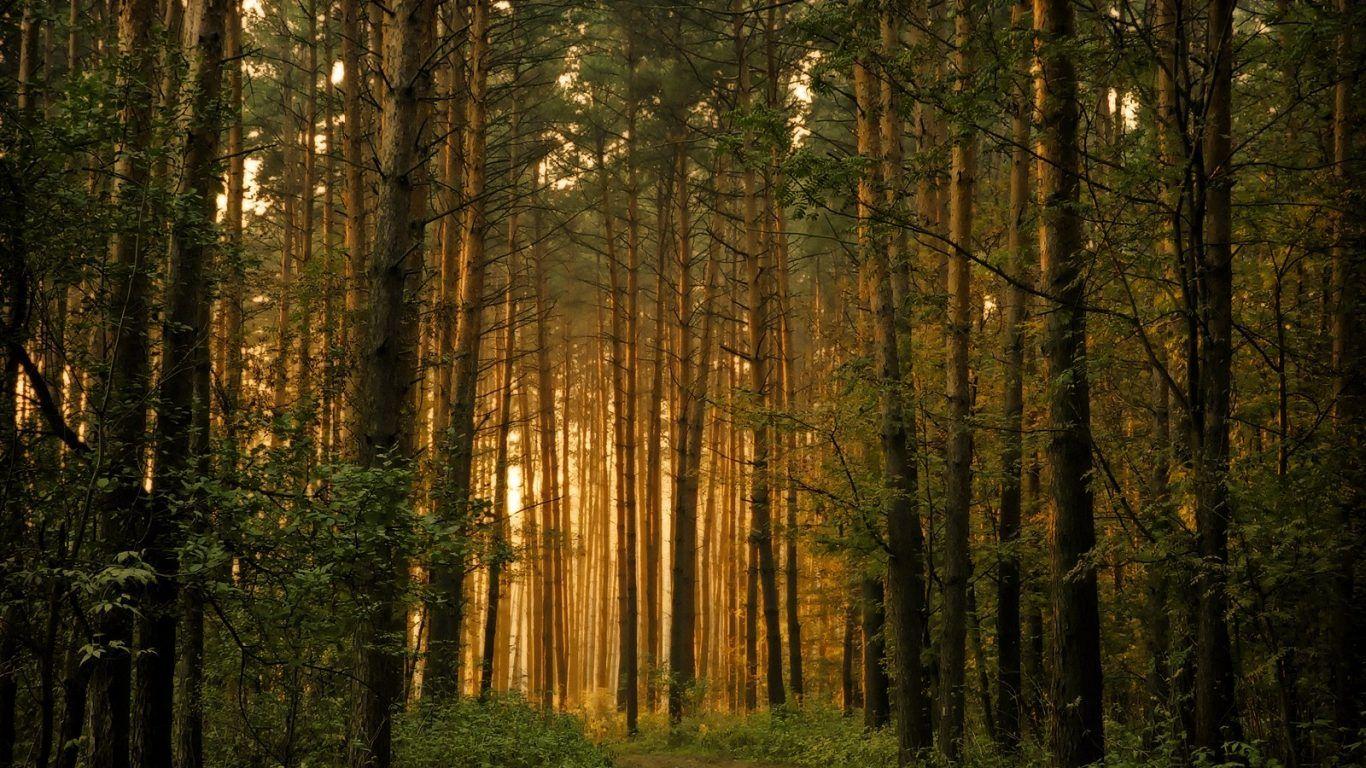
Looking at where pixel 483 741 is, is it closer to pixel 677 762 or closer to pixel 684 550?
pixel 677 762

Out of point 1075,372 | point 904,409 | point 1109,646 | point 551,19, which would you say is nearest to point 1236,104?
point 904,409

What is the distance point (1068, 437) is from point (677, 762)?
9537mm

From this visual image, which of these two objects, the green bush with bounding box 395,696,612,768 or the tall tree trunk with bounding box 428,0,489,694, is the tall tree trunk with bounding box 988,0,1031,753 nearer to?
the green bush with bounding box 395,696,612,768

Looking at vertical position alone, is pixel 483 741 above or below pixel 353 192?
below

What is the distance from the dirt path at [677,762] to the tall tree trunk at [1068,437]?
7.61 metres

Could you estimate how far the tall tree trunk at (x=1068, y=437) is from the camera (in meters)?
6.52

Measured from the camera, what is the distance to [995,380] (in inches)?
478

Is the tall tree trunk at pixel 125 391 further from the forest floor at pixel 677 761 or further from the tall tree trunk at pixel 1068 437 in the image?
the forest floor at pixel 677 761

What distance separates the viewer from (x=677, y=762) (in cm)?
1370

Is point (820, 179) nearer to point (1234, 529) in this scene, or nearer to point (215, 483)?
point (1234, 529)

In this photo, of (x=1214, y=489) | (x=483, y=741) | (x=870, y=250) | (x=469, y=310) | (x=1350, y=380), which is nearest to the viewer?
(x=1214, y=489)

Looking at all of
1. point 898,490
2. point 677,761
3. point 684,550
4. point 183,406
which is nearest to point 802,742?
point 677,761

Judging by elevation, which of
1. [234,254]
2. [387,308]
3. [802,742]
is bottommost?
[802,742]

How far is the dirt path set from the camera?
1323 centimetres
